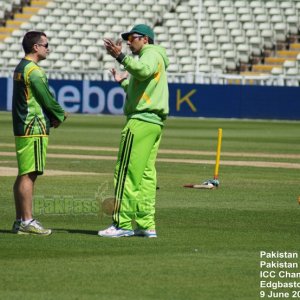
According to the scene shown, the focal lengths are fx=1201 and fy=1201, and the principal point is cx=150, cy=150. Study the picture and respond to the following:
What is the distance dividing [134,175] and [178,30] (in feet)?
135

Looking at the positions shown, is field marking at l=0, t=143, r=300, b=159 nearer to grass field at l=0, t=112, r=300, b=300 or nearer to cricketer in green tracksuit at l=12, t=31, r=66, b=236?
grass field at l=0, t=112, r=300, b=300

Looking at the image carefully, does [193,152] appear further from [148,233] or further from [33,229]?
[33,229]

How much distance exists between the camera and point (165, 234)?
12.4 meters

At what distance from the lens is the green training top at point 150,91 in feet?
39.2

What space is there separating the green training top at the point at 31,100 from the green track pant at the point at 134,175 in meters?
0.87

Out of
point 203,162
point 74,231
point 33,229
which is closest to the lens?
point 33,229

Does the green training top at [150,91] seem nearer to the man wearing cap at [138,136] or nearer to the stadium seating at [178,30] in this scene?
the man wearing cap at [138,136]

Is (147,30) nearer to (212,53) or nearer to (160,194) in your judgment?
(160,194)

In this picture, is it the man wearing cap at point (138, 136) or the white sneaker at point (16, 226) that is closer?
the man wearing cap at point (138, 136)

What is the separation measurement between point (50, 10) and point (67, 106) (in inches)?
388

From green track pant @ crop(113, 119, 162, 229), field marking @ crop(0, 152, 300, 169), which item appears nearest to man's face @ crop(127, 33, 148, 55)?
green track pant @ crop(113, 119, 162, 229)

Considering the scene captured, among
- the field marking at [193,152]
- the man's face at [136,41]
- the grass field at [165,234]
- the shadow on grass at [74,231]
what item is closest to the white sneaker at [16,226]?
the grass field at [165,234]

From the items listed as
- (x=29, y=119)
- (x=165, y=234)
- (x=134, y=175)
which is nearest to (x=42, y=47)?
(x=29, y=119)

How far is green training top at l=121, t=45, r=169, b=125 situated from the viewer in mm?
11961
